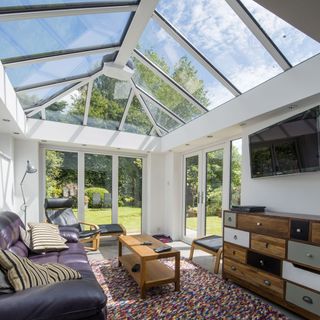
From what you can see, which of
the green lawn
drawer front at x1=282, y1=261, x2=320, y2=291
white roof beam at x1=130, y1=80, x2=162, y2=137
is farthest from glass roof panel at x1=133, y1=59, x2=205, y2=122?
drawer front at x1=282, y1=261, x2=320, y2=291

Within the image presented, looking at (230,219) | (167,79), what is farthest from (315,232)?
(167,79)

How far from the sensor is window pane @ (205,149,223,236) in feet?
15.0

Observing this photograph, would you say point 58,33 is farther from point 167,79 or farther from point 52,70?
point 167,79

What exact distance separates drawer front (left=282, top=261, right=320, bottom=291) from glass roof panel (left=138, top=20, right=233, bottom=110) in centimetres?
238

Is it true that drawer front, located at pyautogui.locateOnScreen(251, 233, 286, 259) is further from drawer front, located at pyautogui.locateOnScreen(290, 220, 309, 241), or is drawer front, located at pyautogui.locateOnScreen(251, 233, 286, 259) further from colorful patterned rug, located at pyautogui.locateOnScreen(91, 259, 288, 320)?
colorful patterned rug, located at pyautogui.locateOnScreen(91, 259, 288, 320)

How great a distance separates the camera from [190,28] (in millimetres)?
2902

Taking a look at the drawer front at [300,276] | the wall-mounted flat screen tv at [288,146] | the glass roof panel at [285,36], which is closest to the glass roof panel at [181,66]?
the wall-mounted flat screen tv at [288,146]

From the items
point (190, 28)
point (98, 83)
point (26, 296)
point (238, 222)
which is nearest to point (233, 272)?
point (238, 222)

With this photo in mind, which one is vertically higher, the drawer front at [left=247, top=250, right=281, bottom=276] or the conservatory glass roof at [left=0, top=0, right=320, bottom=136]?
the conservatory glass roof at [left=0, top=0, right=320, bottom=136]

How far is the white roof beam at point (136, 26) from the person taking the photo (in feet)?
8.10

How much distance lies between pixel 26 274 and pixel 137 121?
434cm

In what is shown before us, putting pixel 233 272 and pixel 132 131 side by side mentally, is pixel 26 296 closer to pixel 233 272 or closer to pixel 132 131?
pixel 233 272

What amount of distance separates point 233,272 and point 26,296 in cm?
251

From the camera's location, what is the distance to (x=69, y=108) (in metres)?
4.80
